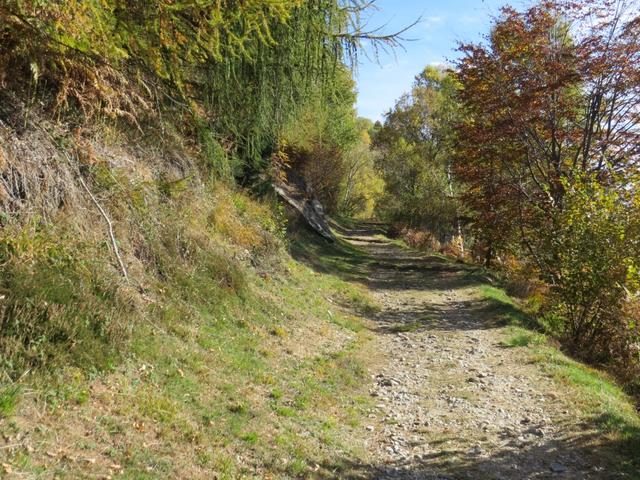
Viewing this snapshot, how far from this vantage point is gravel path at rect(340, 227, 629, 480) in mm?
5273

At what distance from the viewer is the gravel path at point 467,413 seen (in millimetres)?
5273

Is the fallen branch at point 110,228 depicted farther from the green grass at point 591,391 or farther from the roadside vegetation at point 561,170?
the roadside vegetation at point 561,170

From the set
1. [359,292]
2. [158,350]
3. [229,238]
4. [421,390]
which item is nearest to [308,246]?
[359,292]

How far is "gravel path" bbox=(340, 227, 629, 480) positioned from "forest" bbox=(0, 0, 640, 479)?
2.5 inches

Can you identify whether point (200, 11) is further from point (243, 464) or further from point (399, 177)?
point (399, 177)

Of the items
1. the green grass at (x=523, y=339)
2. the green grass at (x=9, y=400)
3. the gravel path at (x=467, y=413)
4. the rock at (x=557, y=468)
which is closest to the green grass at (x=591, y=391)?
the green grass at (x=523, y=339)

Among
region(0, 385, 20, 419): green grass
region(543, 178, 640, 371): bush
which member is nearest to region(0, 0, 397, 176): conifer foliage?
region(0, 385, 20, 419): green grass

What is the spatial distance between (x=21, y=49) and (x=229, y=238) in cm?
536

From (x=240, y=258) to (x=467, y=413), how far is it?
496 centimetres

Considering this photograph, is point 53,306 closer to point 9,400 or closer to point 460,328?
point 9,400

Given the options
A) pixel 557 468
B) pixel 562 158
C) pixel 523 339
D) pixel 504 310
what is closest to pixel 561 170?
pixel 562 158

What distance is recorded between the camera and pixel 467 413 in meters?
6.53

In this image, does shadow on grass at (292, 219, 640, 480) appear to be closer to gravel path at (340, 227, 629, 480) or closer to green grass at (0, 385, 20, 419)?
gravel path at (340, 227, 629, 480)

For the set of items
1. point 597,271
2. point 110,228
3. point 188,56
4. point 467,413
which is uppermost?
point 188,56
